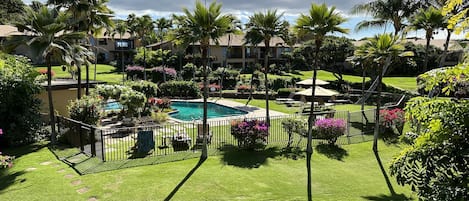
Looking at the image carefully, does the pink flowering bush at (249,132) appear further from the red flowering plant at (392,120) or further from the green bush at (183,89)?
the green bush at (183,89)

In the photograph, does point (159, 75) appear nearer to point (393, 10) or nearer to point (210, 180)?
point (393, 10)

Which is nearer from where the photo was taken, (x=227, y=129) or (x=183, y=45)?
(x=183, y=45)

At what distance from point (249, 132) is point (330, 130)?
12.6 feet

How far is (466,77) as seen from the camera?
4.01 metres

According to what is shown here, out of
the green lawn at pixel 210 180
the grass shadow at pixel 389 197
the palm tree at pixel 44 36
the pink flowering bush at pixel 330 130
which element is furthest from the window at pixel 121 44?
the grass shadow at pixel 389 197

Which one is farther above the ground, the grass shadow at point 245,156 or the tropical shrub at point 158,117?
the tropical shrub at point 158,117

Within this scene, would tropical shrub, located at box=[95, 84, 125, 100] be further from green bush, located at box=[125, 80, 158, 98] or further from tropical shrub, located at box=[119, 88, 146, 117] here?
green bush, located at box=[125, 80, 158, 98]

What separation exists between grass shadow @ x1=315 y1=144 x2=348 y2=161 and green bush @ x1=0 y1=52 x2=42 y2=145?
12878 mm

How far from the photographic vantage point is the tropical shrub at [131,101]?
20047mm

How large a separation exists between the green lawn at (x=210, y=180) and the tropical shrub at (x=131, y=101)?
21.3ft

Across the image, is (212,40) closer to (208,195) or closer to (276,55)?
(208,195)

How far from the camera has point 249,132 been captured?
14078mm

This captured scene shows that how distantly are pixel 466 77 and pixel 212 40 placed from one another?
387 inches

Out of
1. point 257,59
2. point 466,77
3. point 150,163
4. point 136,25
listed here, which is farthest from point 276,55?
point 466,77
